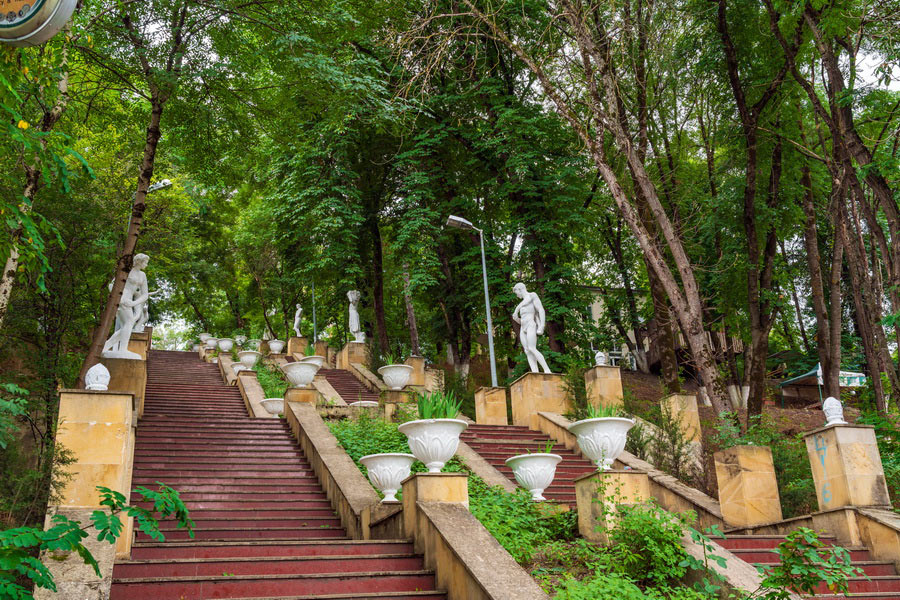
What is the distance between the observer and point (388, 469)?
899cm

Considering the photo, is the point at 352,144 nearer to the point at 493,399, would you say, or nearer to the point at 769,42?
the point at 493,399

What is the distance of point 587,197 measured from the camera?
2369 cm

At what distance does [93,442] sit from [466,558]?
4.26 m

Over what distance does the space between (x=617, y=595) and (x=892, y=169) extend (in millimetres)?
7970

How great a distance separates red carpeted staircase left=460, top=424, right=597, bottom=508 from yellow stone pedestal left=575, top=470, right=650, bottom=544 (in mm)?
2472

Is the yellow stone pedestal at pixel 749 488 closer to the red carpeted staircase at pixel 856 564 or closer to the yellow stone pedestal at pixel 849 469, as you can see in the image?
the yellow stone pedestal at pixel 849 469

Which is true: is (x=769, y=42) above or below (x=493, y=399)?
above

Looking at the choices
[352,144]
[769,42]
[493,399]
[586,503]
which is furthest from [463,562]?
[352,144]

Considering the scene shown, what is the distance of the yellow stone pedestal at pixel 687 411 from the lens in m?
15.2

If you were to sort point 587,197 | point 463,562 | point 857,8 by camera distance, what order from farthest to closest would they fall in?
point 587,197, point 857,8, point 463,562

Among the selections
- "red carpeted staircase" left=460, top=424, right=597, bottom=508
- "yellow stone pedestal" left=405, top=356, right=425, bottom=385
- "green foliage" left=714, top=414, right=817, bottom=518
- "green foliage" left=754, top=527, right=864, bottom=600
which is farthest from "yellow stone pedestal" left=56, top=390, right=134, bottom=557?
"yellow stone pedestal" left=405, top=356, right=425, bottom=385

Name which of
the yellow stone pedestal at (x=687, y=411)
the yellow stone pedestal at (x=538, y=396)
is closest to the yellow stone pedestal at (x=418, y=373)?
the yellow stone pedestal at (x=538, y=396)

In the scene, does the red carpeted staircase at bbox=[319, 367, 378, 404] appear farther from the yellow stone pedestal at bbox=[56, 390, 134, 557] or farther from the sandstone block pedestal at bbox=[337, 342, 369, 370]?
the yellow stone pedestal at bbox=[56, 390, 134, 557]

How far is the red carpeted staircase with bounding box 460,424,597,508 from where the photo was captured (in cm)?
1206
